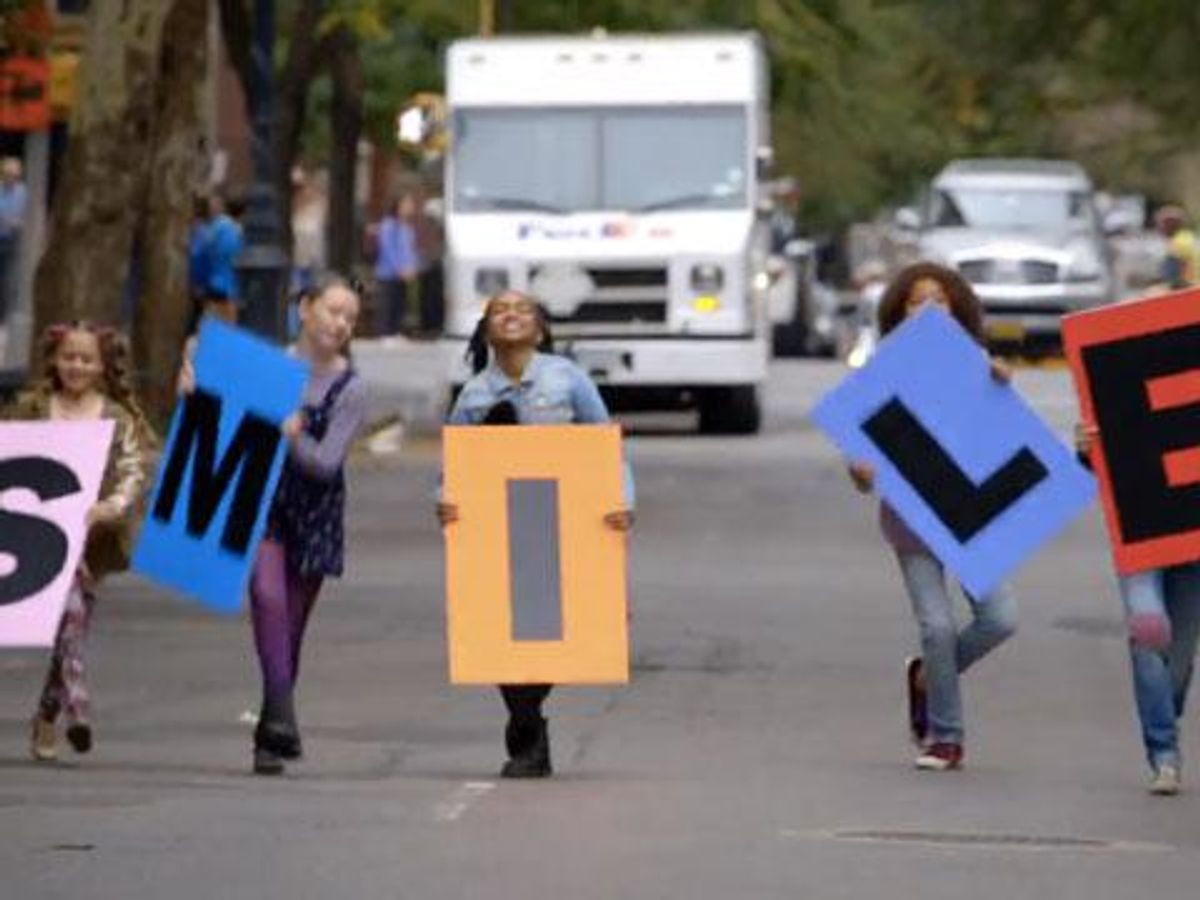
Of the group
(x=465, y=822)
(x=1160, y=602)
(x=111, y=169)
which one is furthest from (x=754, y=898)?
(x=111, y=169)

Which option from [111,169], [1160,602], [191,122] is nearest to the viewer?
[1160,602]

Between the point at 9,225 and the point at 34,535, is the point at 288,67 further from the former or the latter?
the point at 34,535

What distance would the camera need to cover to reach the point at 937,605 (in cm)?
1634

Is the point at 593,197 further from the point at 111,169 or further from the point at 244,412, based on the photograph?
the point at 244,412

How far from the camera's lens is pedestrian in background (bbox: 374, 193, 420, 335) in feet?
206

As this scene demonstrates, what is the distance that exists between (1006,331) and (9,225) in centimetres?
1002

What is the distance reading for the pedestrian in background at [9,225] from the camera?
158 ft

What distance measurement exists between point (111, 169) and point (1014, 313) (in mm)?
22672

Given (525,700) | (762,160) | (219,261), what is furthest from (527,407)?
(219,261)

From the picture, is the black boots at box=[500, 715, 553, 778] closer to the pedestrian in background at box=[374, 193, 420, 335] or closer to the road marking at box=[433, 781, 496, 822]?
the road marking at box=[433, 781, 496, 822]

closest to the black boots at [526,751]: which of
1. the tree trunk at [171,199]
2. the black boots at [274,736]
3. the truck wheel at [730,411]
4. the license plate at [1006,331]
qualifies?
the black boots at [274,736]

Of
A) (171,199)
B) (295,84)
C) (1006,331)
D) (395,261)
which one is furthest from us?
(395,261)

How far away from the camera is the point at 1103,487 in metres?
16.0

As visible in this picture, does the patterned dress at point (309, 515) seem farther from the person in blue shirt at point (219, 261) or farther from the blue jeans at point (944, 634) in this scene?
the person in blue shirt at point (219, 261)
